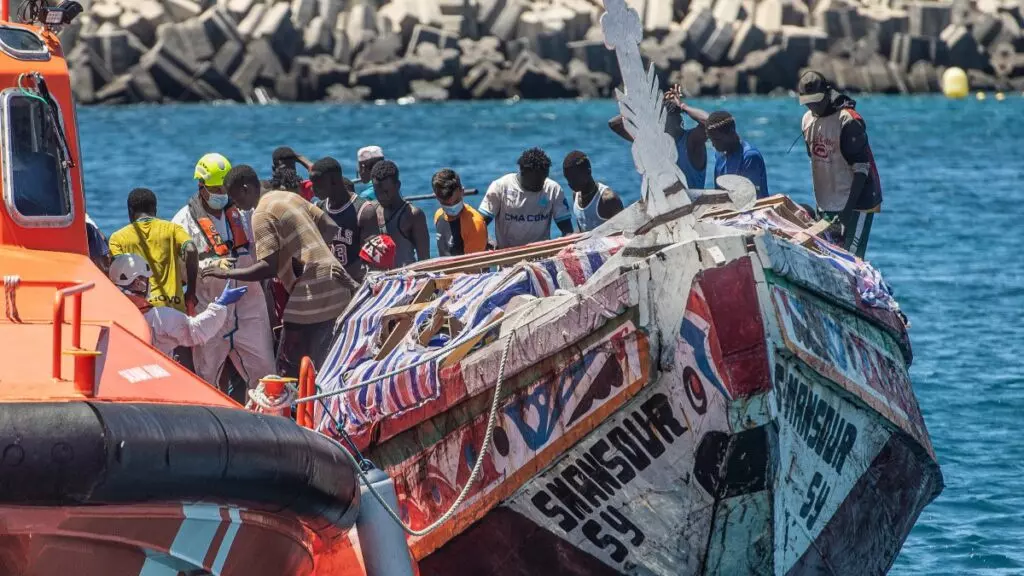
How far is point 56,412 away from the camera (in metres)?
6.28

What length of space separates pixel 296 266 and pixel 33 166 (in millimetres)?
2880

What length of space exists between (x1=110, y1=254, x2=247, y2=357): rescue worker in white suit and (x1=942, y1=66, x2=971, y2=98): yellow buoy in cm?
5249

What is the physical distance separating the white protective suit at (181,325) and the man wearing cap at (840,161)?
157 inches

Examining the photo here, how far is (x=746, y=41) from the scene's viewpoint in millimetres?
59438

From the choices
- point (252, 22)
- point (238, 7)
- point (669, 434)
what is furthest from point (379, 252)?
point (238, 7)

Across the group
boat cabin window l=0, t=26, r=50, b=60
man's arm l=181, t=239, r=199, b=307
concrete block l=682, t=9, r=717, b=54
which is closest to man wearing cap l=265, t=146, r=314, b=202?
man's arm l=181, t=239, r=199, b=307

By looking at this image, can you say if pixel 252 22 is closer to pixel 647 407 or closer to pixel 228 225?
pixel 228 225

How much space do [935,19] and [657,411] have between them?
5382cm

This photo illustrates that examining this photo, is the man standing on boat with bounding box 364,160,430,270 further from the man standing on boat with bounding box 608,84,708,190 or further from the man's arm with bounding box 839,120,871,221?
the man's arm with bounding box 839,120,871,221

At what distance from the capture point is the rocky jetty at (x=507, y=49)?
58.6 m

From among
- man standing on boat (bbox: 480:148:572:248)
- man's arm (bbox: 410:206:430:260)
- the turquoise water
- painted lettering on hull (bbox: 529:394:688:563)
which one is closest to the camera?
painted lettering on hull (bbox: 529:394:688:563)

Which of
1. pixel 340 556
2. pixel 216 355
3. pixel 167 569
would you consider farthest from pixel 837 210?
pixel 167 569

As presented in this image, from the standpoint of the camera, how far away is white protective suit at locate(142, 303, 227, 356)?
9.48 m

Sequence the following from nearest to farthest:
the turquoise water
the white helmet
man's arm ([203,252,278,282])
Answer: the white helmet
man's arm ([203,252,278,282])
the turquoise water
